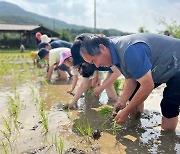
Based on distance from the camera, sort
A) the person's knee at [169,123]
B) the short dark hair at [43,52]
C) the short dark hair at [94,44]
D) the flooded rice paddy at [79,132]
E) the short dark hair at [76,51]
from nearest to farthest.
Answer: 1. the short dark hair at [94,44]
2. the flooded rice paddy at [79,132]
3. the person's knee at [169,123]
4. the short dark hair at [76,51]
5. the short dark hair at [43,52]

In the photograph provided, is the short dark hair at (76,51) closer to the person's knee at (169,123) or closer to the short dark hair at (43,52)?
the person's knee at (169,123)

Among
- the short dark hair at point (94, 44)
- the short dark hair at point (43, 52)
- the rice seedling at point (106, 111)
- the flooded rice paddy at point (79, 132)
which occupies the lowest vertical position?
the flooded rice paddy at point (79, 132)

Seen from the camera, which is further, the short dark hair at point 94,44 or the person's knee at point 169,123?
the person's knee at point 169,123

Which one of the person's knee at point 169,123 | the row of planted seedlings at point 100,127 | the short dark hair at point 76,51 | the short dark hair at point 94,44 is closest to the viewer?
the short dark hair at point 94,44

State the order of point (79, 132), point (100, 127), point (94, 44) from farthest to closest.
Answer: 1. point (100, 127)
2. point (79, 132)
3. point (94, 44)

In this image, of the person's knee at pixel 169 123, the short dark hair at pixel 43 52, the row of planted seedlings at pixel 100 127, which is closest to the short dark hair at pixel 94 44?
the row of planted seedlings at pixel 100 127

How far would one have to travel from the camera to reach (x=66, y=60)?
4.49m

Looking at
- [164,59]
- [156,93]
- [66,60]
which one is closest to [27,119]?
[66,60]

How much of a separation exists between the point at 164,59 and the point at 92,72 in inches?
60.7

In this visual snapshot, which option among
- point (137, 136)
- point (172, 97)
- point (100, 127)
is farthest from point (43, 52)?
point (172, 97)

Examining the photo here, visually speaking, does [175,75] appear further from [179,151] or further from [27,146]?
[27,146]

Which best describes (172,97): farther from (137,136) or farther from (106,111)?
(106,111)

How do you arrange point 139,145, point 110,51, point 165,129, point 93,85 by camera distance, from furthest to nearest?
point 93,85
point 165,129
point 139,145
point 110,51

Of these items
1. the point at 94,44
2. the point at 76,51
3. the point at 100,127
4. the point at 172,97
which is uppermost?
the point at 94,44
